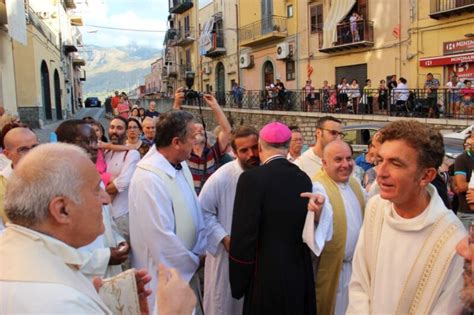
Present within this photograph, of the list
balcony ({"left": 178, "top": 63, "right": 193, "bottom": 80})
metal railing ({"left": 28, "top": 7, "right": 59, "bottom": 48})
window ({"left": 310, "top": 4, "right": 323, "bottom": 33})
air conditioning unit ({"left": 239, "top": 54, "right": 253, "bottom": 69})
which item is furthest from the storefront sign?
balcony ({"left": 178, "top": 63, "right": 193, "bottom": 80})

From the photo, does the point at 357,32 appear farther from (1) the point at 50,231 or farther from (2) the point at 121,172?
(1) the point at 50,231

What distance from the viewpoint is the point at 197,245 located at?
3.41 meters

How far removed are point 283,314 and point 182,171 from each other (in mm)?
1303

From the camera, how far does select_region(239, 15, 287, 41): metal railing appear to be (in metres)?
26.4

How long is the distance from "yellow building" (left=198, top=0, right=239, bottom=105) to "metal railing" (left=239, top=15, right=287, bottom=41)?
1.43 meters

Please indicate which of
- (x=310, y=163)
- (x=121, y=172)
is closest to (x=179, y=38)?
(x=310, y=163)

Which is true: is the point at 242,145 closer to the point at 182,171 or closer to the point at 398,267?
the point at 182,171

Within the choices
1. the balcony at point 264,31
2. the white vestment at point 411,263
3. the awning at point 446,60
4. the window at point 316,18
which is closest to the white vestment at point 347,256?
the white vestment at point 411,263

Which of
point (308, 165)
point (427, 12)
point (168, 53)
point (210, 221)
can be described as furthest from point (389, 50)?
point (168, 53)

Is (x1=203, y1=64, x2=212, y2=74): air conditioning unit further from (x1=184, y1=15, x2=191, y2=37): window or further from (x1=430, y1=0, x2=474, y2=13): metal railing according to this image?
(x1=430, y1=0, x2=474, y2=13): metal railing

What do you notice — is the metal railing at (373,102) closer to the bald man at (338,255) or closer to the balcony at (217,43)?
the balcony at (217,43)

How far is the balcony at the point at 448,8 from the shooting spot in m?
15.9

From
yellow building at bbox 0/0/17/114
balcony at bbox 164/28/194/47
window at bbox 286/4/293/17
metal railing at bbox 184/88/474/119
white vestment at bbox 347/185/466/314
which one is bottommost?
white vestment at bbox 347/185/466/314

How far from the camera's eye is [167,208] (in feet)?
10.3
